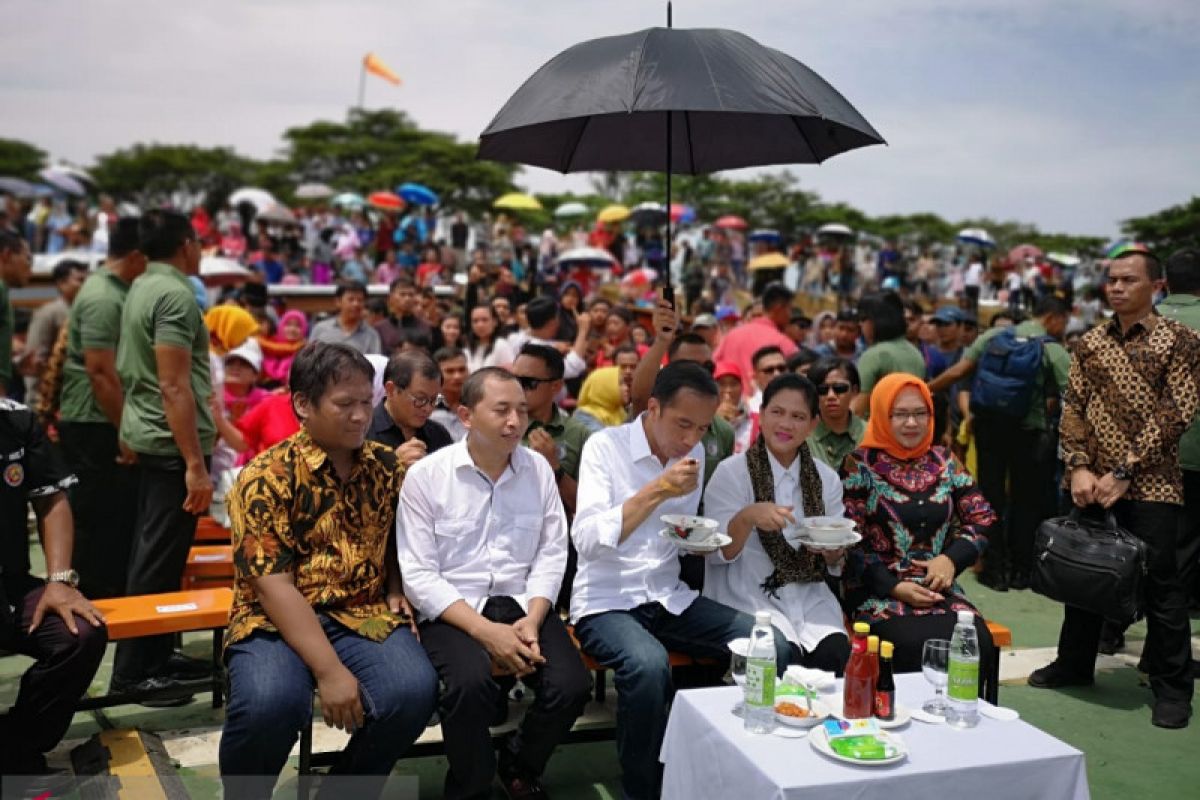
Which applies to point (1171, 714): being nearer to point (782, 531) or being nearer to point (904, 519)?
point (904, 519)

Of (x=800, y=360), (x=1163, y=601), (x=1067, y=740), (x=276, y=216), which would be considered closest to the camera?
(x=1067, y=740)

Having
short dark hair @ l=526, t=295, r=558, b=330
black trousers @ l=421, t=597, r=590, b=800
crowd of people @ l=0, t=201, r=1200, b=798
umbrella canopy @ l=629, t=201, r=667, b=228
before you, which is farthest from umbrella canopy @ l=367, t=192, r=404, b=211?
black trousers @ l=421, t=597, r=590, b=800

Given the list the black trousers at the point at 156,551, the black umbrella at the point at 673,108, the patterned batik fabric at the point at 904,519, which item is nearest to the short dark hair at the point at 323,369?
the black umbrella at the point at 673,108

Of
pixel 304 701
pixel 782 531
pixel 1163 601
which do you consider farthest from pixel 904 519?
pixel 304 701

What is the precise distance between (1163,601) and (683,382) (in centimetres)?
267

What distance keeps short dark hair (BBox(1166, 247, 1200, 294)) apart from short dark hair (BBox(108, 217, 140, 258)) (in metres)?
5.40

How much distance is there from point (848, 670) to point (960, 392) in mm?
5386

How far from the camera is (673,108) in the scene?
341 centimetres

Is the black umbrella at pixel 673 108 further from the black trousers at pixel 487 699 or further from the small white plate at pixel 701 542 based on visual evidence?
the black trousers at pixel 487 699

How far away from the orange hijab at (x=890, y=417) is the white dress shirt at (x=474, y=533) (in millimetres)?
1468

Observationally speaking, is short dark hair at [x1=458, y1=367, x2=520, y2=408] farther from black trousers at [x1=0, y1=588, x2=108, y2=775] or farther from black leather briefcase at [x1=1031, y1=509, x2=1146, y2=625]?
black leather briefcase at [x1=1031, y1=509, x2=1146, y2=625]

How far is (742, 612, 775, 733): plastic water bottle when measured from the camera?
2.64 meters

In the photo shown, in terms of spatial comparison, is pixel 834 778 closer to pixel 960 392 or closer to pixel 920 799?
pixel 920 799

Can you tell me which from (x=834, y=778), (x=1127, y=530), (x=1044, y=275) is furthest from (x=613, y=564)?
(x=1044, y=275)
